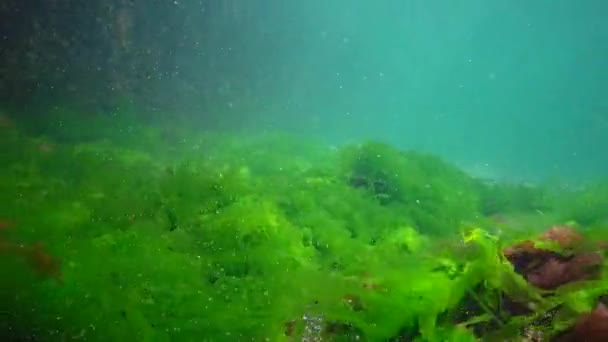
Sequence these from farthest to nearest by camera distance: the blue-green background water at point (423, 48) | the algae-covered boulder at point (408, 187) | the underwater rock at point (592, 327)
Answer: the blue-green background water at point (423, 48), the algae-covered boulder at point (408, 187), the underwater rock at point (592, 327)

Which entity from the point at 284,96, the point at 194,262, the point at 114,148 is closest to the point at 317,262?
the point at 194,262

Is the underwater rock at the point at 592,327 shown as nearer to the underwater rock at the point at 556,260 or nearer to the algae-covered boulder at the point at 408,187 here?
the underwater rock at the point at 556,260

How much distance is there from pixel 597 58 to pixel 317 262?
329ft

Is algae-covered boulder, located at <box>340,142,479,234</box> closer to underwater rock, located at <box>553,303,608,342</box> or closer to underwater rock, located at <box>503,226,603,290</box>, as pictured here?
underwater rock, located at <box>503,226,603,290</box>

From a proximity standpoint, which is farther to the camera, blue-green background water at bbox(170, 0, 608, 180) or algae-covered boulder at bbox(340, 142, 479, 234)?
blue-green background water at bbox(170, 0, 608, 180)

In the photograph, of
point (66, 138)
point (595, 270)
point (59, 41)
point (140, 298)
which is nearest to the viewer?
point (595, 270)

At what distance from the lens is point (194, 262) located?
11.3ft

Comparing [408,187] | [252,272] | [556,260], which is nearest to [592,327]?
[556,260]

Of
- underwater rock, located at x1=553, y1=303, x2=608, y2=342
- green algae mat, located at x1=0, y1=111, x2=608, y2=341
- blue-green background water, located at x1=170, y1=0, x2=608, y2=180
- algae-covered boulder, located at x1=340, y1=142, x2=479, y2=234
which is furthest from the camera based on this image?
blue-green background water, located at x1=170, y1=0, x2=608, y2=180

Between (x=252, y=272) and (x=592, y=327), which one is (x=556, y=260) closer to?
(x=592, y=327)

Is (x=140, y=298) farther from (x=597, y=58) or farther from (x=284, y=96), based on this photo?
(x=597, y=58)

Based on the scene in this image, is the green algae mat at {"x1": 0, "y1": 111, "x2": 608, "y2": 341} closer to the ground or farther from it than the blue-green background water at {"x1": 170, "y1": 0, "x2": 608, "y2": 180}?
closer to the ground

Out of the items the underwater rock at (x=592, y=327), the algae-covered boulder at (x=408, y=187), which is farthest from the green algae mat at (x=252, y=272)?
the algae-covered boulder at (x=408, y=187)

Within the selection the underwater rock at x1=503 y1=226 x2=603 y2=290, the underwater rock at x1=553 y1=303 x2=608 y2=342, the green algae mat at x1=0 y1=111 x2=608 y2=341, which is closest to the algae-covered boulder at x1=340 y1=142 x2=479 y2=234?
the green algae mat at x1=0 y1=111 x2=608 y2=341
